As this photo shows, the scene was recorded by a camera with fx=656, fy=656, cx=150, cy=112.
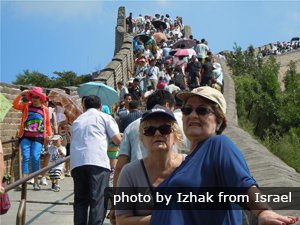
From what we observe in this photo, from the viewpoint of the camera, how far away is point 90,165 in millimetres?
6195

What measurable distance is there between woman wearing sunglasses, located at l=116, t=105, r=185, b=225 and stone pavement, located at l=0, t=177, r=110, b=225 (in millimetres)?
3620

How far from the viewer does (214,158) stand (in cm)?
291

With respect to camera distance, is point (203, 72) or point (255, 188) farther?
point (203, 72)

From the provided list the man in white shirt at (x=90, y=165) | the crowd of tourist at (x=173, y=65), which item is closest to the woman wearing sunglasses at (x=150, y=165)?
the man in white shirt at (x=90, y=165)

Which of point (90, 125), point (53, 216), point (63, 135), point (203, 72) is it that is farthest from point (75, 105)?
point (203, 72)

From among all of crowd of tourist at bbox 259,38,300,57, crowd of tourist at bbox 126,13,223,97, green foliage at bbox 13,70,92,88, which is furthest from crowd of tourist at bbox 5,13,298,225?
green foliage at bbox 13,70,92,88

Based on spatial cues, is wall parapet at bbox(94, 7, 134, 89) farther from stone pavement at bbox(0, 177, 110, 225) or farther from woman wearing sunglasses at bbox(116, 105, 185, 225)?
woman wearing sunglasses at bbox(116, 105, 185, 225)

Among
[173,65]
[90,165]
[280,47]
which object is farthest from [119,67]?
[280,47]

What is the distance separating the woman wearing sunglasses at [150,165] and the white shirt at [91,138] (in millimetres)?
2377

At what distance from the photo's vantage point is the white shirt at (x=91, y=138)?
6223mm

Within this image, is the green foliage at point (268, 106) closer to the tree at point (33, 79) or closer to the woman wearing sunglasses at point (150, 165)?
the woman wearing sunglasses at point (150, 165)

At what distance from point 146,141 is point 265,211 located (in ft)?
4.28

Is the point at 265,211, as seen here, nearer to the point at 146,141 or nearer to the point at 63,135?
the point at 146,141

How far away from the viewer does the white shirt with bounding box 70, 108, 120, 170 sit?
622cm
